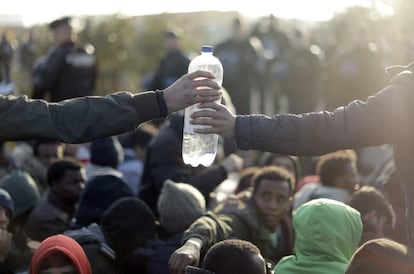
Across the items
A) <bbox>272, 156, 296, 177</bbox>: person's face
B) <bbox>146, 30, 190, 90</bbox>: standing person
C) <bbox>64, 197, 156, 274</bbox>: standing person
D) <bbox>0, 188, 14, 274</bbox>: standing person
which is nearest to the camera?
<bbox>0, 188, 14, 274</bbox>: standing person

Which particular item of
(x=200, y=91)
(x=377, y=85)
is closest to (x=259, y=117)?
(x=200, y=91)

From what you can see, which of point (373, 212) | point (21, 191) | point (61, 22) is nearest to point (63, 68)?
point (61, 22)

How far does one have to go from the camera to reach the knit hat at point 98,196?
241 inches

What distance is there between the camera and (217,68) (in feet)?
14.6

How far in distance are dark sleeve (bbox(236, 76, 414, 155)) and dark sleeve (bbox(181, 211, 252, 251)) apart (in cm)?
110

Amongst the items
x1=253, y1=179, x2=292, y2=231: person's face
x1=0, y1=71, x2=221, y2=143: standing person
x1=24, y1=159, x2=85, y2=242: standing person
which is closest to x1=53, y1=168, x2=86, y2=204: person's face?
x1=24, y1=159, x2=85, y2=242: standing person

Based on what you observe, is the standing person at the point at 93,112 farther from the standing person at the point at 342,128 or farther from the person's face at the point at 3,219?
the person's face at the point at 3,219

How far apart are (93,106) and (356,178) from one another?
131 inches

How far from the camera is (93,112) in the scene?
386cm

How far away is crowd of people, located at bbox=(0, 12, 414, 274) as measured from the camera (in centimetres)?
372

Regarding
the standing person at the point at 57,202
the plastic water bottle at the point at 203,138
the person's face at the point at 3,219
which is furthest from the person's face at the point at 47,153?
the plastic water bottle at the point at 203,138

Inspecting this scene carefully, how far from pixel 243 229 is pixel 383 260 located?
2.02 meters

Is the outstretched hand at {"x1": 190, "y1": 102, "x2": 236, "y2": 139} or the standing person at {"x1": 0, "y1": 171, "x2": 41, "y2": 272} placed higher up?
the outstretched hand at {"x1": 190, "y1": 102, "x2": 236, "y2": 139}

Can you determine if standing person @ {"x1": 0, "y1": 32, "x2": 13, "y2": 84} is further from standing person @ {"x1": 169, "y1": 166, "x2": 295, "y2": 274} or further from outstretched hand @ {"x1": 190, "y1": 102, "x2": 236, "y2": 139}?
outstretched hand @ {"x1": 190, "y1": 102, "x2": 236, "y2": 139}
